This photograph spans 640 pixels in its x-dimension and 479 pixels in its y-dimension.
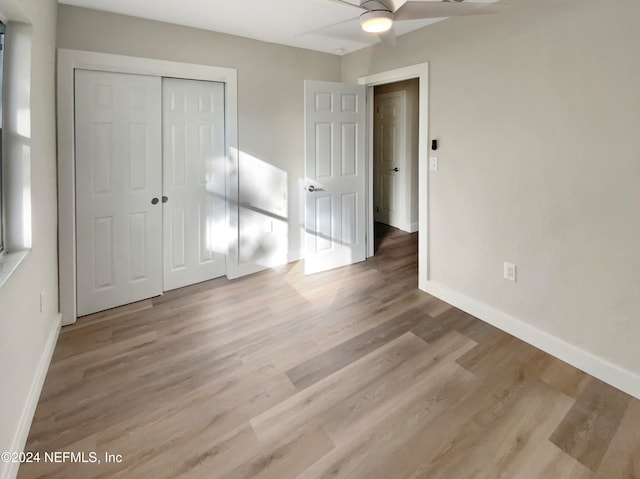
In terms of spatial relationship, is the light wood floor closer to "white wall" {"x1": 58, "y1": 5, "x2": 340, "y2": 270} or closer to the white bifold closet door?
the white bifold closet door

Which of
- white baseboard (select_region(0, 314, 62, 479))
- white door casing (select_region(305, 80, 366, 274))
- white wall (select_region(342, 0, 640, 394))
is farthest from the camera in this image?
white door casing (select_region(305, 80, 366, 274))

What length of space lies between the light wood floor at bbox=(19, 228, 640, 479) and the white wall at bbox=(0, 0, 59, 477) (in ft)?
0.65

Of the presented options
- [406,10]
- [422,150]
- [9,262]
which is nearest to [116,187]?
[9,262]

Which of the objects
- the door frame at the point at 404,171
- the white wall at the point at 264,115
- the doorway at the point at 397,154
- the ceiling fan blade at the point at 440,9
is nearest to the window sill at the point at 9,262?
the white wall at the point at 264,115

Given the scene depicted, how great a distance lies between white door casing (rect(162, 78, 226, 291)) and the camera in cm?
321

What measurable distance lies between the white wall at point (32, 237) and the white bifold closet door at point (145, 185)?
0.98 ft

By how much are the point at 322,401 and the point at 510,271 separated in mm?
1690

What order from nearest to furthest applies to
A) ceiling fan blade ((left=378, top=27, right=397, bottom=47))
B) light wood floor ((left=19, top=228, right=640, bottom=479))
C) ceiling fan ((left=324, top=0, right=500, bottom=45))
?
light wood floor ((left=19, top=228, right=640, bottom=479)) < ceiling fan ((left=324, top=0, right=500, bottom=45)) < ceiling fan blade ((left=378, top=27, right=397, bottom=47))

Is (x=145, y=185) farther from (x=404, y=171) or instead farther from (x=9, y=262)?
(x=404, y=171)

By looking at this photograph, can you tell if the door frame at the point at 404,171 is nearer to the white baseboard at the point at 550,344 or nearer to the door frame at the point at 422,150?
the door frame at the point at 422,150

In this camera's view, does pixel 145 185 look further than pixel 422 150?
No

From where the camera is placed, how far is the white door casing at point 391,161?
5.46 m

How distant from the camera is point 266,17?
9.55 feet

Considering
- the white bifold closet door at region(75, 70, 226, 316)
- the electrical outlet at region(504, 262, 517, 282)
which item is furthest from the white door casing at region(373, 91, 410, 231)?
the white bifold closet door at region(75, 70, 226, 316)
